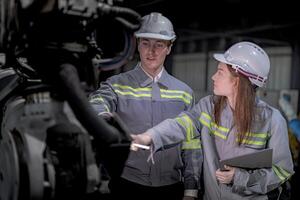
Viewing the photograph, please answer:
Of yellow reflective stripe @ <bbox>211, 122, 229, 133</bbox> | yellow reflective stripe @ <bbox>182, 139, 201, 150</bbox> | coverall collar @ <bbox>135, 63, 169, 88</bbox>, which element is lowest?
yellow reflective stripe @ <bbox>182, 139, 201, 150</bbox>

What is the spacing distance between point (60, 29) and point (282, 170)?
3.30 ft

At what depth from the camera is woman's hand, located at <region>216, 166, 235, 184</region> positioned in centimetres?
140

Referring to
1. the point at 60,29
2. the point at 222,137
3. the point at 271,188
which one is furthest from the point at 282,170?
the point at 60,29

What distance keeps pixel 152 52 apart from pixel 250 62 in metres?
0.47

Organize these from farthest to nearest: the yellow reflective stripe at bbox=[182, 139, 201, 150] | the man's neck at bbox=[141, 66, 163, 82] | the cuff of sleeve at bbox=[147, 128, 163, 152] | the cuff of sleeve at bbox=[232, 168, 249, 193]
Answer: the man's neck at bbox=[141, 66, 163, 82] → the yellow reflective stripe at bbox=[182, 139, 201, 150] → the cuff of sleeve at bbox=[232, 168, 249, 193] → the cuff of sleeve at bbox=[147, 128, 163, 152]

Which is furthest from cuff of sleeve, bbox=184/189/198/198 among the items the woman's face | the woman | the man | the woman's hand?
the woman's face

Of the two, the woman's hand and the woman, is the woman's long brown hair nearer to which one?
the woman

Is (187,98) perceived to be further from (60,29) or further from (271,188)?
(60,29)

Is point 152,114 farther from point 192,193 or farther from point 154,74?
point 192,193

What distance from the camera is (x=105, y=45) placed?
1.37 m

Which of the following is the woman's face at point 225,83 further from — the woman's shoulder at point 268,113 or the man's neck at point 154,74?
the man's neck at point 154,74

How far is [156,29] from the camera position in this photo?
1749 millimetres

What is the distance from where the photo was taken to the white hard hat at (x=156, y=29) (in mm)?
1727

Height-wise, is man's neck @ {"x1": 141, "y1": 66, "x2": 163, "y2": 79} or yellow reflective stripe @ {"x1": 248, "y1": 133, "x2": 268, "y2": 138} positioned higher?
man's neck @ {"x1": 141, "y1": 66, "x2": 163, "y2": 79}
